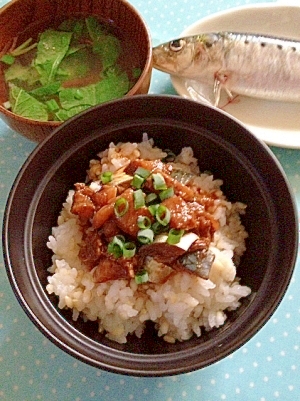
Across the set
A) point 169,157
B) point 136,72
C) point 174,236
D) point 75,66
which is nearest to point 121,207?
point 174,236

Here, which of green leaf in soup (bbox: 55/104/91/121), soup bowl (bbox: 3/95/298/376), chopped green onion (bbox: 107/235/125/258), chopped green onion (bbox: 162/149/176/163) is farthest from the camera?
green leaf in soup (bbox: 55/104/91/121)

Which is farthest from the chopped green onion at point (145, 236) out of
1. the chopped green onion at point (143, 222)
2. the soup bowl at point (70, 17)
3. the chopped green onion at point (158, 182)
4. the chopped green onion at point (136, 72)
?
the chopped green onion at point (136, 72)

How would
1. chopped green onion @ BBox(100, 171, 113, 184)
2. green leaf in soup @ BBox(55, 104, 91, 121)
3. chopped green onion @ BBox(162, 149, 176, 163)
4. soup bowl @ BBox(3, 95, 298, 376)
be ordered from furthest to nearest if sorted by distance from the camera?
green leaf in soup @ BBox(55, 104, 91, 121) → chopped green onion @ BBox(162, 149, 176, 163) → chopped green onion @ BBox(100, 171, 113, 184) → soup bowl @ BBox(3, 95, 298, 376)

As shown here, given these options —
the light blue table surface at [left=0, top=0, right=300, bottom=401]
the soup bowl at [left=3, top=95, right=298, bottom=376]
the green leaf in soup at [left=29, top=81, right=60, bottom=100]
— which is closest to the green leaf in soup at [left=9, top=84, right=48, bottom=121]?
the green leaf in soup at [left=29, top=81, right=60, bottom=100]

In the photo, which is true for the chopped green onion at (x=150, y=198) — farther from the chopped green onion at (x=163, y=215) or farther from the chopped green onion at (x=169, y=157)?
the chopped green onion at (x=169, y=157)

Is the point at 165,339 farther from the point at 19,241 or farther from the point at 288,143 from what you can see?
the point at 288,143

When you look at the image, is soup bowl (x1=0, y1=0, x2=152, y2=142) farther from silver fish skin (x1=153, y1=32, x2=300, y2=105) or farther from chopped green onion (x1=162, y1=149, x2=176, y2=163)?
chopped green onion (x1=162, y1=149, x2=176, y2=163)
